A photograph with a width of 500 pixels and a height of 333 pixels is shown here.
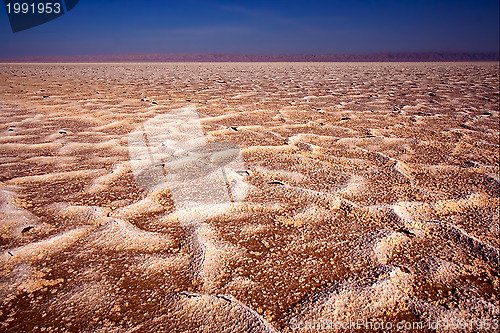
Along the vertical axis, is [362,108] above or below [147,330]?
above

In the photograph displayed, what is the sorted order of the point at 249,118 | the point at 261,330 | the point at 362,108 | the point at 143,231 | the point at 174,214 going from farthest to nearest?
the point at 362,108 → the point at 249,118 → the point at 174,214 → the point at 143,231 → the point at 261,330

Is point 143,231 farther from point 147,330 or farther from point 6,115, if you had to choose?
point 6,115

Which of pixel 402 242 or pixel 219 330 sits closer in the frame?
pixel 219 330

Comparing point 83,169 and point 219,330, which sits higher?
point 83,169

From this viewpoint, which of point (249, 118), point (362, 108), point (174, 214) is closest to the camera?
point (174, 214)

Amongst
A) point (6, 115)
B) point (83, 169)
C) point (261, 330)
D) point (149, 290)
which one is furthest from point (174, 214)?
point (6, 115)

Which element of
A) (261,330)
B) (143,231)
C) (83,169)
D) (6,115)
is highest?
(6,115)

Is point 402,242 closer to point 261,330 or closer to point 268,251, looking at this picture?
point 268,251

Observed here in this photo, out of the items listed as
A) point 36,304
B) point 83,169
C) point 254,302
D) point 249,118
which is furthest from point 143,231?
point 249,118

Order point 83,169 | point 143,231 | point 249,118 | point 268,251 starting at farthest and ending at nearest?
point 249,118 < point 83,169 < point 143,231 < point 268,251
